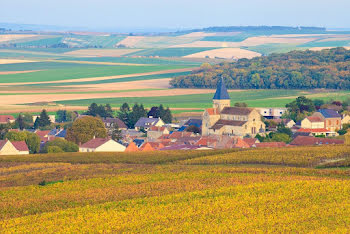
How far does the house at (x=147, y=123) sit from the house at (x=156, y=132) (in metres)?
6.30

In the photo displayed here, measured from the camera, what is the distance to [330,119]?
342 ft

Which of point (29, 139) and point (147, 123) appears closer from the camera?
point (29, 139)

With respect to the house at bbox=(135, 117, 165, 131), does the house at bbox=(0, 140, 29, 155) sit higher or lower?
higher

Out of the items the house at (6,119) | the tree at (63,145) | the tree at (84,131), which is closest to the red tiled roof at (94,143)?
the tree at (63,145)

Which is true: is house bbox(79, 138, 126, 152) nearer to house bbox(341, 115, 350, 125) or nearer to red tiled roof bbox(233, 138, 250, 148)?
red tiled roof bbox(233, 138, 250, 148)

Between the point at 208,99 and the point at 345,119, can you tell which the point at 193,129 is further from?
the point at 208,99

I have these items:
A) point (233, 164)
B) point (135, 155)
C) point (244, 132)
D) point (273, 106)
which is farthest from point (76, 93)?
point (233, 164)

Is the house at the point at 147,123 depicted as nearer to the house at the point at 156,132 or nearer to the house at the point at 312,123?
the house at the point at 156,132

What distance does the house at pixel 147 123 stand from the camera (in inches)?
4275

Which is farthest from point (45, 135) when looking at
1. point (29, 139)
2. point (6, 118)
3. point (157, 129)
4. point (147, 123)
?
point (147, 123)

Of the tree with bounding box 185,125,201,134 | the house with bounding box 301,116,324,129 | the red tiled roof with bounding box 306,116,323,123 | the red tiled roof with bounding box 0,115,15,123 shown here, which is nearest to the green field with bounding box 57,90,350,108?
the red tiled roof with bounding box 0,115,15,123

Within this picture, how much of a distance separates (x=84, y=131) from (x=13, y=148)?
41.4 ft

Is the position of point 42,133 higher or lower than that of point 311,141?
lower

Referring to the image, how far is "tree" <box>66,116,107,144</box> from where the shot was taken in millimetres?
87750
